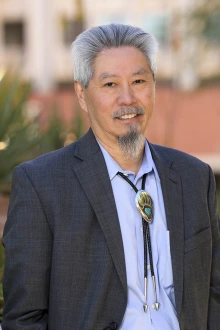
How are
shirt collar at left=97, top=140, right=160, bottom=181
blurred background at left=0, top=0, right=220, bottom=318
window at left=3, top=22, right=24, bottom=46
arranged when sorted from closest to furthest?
1. shirt collar at left=97, top=140, right=160, bottom=181
2. blurred background at left=0, top=0, right=220, bottom=318
3. window at left=3, top=22, right=24, bottom=46

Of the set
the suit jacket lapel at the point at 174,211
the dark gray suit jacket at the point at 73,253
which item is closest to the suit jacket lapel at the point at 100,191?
the dark gray suit jacket at the point at 73,253

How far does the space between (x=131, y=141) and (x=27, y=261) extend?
603mm

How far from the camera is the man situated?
292 centimetres

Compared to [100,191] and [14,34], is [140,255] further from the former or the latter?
[14,34]

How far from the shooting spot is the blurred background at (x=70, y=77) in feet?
20.9

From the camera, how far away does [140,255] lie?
300 cm

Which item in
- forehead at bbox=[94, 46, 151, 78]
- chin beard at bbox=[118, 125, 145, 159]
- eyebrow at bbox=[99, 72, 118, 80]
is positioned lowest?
chin beard at bbox=[118, 125, 145, 159]

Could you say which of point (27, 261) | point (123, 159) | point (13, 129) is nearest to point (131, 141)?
point (123, 159)

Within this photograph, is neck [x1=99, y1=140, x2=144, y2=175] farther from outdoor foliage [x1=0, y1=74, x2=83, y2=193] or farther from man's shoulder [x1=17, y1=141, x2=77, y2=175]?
outdoor foliage [x1=0, y1=74, x2=83, y2=193]

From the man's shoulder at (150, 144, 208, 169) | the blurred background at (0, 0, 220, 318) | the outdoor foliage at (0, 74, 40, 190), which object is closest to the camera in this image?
the man's shoulder at (150, 144, 208, 169)

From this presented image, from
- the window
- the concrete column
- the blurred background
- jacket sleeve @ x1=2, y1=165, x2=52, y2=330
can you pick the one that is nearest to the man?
jacket sleeve @ x1=2, y1=165, x2=52, y2=330

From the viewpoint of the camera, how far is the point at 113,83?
9.94ft

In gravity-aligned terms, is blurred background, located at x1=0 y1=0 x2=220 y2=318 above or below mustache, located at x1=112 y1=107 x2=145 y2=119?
above

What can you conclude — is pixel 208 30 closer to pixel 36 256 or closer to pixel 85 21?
pixel 36 256
